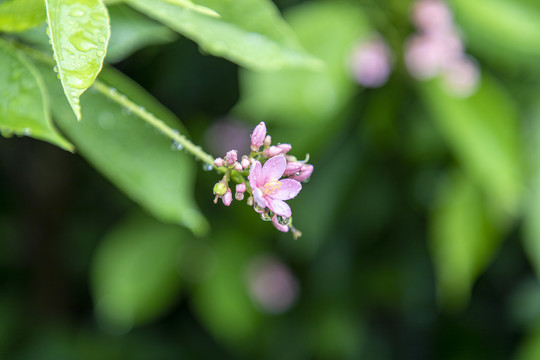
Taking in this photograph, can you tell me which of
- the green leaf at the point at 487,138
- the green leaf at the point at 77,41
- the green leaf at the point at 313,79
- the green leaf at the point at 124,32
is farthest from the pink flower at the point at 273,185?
the green leaf at the point at 487,138

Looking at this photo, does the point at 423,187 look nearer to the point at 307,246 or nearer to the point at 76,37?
the point at 307,246

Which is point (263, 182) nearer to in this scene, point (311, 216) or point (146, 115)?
point (146, 115)

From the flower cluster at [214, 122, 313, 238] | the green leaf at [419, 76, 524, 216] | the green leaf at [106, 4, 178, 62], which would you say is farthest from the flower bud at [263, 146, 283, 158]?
the green leaf at [419, 76, 524, 216]

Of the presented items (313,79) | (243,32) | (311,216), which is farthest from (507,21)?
(243,32)

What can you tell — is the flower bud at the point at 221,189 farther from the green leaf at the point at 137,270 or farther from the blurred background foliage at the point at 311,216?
the green leaf at the point at 137,270

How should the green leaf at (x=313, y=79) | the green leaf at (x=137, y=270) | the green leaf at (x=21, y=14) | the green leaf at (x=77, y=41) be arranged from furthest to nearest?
the green leaf at (x=137, y=270)
the green leaf at (x=313, y=79)
the green leaf at (x=21, y=14)
the green leaf at (x=77, y=41)

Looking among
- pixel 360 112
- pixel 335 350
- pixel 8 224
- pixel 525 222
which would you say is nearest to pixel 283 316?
pixel 335 350
